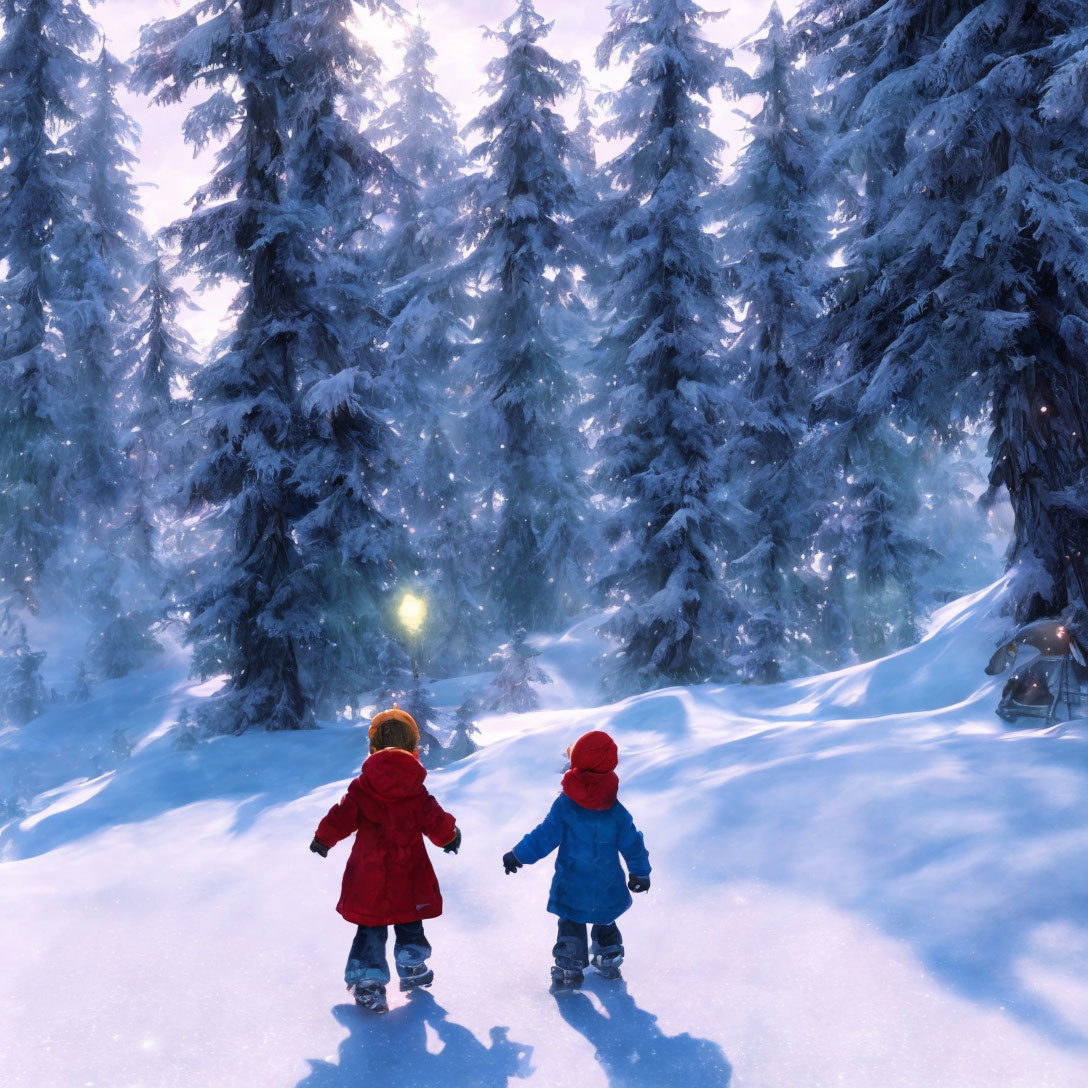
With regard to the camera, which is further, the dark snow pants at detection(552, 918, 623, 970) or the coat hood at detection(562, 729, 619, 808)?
the coat hood at detection(562, 729, 619, 808)

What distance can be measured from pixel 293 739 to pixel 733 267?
41.7 feet

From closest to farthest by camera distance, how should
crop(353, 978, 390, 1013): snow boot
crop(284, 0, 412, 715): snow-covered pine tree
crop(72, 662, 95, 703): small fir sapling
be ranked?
1. crop(353, 978, 390, 1013): snow boot
2. crop(284, 0, 412, 715): snow-covered pine tree
3. crop(72, 662, 95, 703): small fir sapling

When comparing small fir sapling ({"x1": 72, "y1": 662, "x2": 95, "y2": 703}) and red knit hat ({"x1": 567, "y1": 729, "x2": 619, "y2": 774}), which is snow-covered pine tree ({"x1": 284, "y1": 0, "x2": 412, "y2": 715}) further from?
small fir sapling ({"x1": 72, "y1": 662, "x2": 95, "y2": 703})

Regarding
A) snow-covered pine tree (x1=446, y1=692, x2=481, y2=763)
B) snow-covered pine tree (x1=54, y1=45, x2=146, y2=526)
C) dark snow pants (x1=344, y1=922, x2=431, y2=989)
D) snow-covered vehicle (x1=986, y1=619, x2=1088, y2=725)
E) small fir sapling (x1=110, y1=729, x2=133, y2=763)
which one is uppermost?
snow-covered pine tree (x1=54, y1=45, x2=146, y2=526)

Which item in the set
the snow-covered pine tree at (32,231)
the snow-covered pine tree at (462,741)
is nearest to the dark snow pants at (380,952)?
the snow-covered pine tree at (462,741)

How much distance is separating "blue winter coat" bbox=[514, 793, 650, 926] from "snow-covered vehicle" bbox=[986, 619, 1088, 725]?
14.3 feet

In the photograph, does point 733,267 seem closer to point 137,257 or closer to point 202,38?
point 202,38

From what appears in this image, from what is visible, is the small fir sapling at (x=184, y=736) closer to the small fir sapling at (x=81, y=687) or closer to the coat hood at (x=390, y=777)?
the coat hood at (x=390, y=777)

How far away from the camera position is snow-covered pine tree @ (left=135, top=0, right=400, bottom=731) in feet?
40.9

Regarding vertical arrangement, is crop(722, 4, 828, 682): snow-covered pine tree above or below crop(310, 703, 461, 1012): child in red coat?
above

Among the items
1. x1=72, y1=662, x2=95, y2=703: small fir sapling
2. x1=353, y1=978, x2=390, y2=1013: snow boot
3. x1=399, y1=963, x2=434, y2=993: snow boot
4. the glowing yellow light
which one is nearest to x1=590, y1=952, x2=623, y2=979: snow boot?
x1=399, y1=963, x2=434, y2=993: snow boot

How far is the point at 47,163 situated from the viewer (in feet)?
70.1

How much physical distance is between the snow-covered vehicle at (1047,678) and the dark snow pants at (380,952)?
544 centimetres

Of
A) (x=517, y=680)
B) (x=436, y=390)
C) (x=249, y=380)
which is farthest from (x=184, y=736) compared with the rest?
(x=436, y=390)
